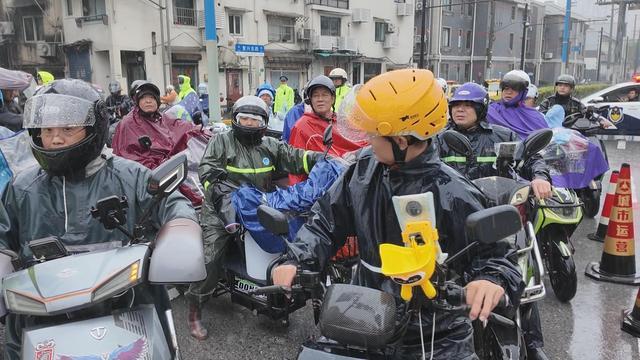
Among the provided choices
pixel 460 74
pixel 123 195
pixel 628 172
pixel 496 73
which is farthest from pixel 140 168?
pixel 496 73

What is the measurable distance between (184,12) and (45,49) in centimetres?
735

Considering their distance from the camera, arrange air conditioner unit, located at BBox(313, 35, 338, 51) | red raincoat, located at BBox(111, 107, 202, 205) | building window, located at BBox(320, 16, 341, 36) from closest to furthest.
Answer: red raincoat, located at BBox(111, 107, 202, 205), air conditioner unit, located at BBox(313, 35, 338, 51), building window, located at BBox(320, 16, 341, 36)

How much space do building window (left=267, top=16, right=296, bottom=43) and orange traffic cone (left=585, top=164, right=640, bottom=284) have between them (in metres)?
28.8

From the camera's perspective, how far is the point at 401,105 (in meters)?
1.84

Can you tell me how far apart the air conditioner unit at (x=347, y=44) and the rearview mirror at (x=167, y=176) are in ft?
114

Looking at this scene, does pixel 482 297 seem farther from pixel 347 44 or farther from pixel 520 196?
pixel 347 44

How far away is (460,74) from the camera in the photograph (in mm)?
50094

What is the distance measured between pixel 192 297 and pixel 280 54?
2956 cm

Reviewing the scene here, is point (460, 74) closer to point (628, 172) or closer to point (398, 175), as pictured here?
point (628, 172)

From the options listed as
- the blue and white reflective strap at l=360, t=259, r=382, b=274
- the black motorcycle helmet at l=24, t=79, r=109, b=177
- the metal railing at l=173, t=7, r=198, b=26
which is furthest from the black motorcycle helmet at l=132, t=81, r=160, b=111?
the metal railing at l=173, t=7, r=198, b=26

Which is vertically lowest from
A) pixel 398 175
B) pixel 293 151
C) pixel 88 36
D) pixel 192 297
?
pixel 192 297

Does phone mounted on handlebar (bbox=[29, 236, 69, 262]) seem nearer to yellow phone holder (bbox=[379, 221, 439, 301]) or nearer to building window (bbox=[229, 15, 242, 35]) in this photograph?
yellow phone holder (bbox=[379, 221, 439, 301])

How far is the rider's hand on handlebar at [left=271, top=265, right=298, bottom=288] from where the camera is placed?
79.7 inches

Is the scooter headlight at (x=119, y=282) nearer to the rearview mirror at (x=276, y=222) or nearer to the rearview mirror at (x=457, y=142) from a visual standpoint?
the rearview mirror at (x=276, y=222)
